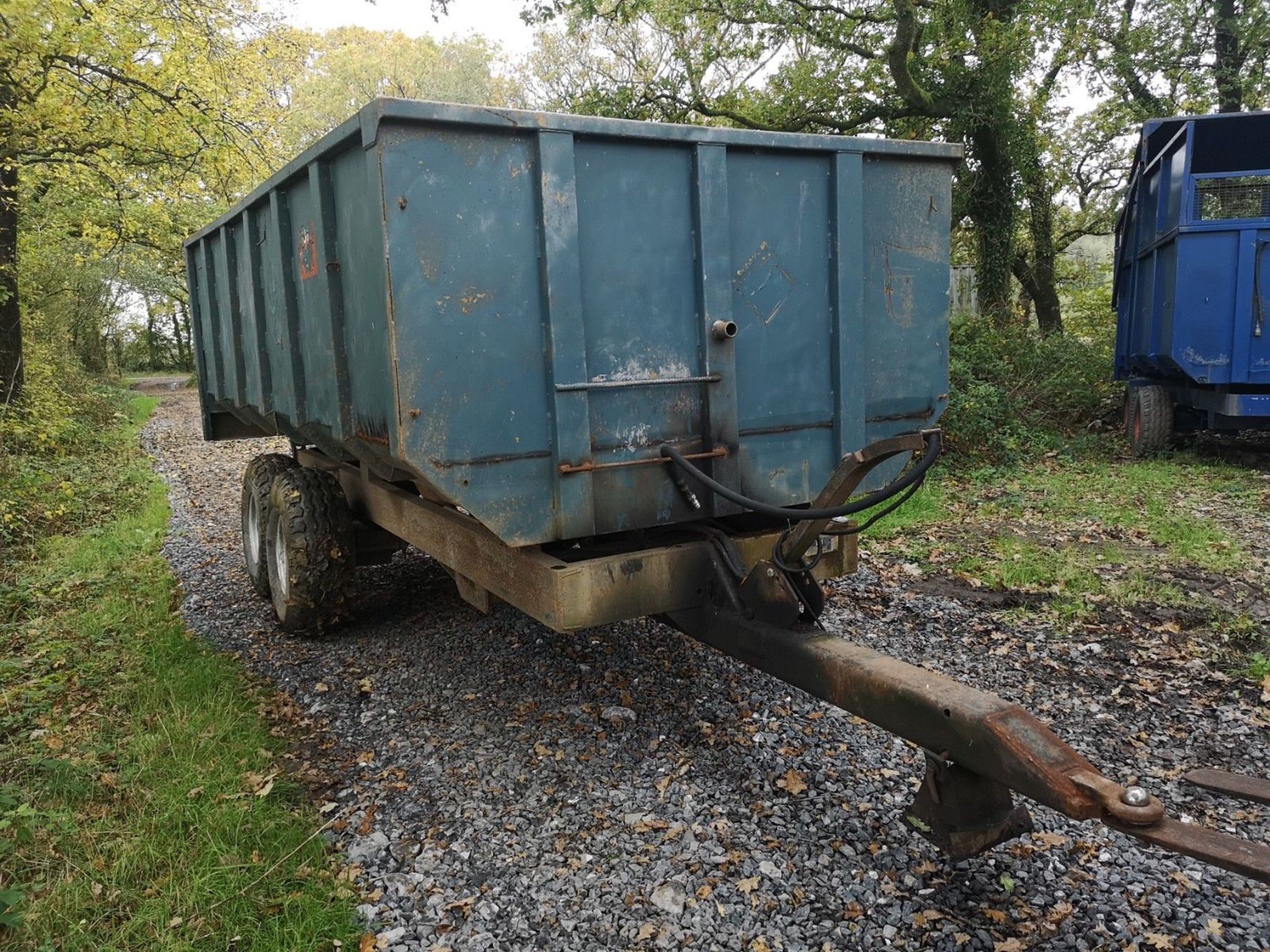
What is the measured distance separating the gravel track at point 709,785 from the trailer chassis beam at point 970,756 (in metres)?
0.33

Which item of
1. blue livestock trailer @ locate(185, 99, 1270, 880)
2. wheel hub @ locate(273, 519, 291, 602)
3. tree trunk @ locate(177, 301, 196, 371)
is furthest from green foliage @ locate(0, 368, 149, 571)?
tree trunk @ locate(177, 301, 196, 371)

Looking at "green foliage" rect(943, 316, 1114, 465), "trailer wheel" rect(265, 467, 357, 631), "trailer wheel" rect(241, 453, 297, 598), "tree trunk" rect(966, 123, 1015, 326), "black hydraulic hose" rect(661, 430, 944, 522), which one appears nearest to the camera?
"black hydraulic hose" rect(661, 430, 944, 522)

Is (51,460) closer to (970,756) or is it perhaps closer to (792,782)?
(792,782)

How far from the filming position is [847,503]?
3.18 meters

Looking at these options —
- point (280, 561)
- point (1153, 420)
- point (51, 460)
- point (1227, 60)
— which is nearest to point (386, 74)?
point (51, 460)

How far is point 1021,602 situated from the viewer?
17.6 feet

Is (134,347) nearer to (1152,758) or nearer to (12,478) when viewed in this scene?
(12,478)

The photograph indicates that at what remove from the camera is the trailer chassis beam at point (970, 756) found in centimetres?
212

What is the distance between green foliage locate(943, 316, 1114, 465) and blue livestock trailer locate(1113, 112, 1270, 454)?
1.18 meters

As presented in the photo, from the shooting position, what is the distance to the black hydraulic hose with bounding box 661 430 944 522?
3002mm

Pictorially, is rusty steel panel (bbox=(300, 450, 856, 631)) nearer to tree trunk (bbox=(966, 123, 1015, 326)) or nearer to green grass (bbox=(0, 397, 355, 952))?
green grass (bbox=(0, 397, 355, 952))

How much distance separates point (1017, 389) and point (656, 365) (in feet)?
29.6

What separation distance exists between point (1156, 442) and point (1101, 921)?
8274 millimetres

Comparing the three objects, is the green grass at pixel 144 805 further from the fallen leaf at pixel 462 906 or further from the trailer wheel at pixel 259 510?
the trailer wheel at pixel 259 510
